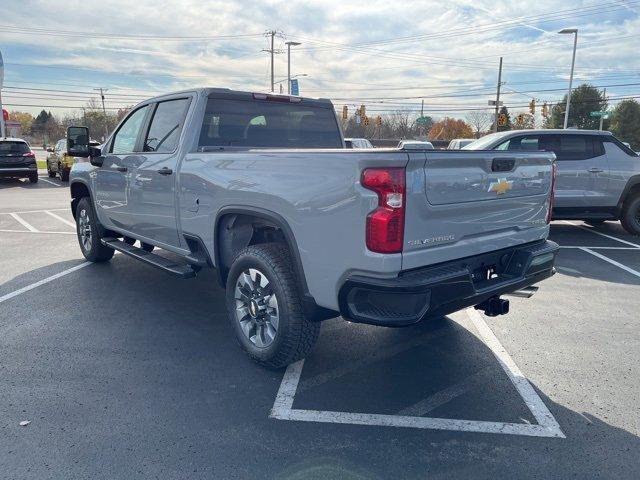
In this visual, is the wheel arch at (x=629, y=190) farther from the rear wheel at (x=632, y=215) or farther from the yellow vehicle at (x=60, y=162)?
the yellow vehicle at (x=60, y=162)

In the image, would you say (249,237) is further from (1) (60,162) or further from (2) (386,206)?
(1) (60,162)

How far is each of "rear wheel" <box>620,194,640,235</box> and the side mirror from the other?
8849 mm

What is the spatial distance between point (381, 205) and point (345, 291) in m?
0.56

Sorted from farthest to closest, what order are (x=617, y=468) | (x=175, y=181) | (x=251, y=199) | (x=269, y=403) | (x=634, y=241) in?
(x=634, y=241)
(x=175, y=181)
(x=251, y=199)
(x=269, y=403)
(x=617, y=468)

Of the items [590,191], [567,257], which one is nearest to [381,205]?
[567,257]

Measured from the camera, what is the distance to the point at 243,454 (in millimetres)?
2785

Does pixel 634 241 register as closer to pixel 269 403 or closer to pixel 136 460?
pixel 269 403

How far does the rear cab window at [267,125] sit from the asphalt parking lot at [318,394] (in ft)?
5.60

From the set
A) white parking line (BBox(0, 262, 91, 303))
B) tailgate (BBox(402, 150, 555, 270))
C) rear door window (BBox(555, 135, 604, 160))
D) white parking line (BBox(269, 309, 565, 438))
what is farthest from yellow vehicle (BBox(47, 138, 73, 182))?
tailgate (BBox(402, 150, 555, 270))

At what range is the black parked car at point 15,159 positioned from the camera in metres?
18.3

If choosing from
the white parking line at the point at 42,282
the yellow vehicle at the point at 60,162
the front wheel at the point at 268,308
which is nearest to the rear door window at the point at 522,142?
the front wheel at the point at 268,308

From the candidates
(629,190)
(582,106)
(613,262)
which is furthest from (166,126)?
(582,106)

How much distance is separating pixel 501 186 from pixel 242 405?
222cm

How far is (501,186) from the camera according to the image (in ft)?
11.4
